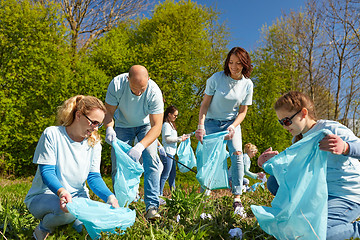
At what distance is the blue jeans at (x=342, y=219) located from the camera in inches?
78.0

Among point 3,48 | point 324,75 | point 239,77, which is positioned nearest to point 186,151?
point 239,77

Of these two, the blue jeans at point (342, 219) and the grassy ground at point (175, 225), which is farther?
the grassy ground at point (175, 225)

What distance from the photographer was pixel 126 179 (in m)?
2.59

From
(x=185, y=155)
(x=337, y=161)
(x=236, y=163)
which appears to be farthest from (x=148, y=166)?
(x=185, y=155)

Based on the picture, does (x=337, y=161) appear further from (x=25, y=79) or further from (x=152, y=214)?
(x=25, y=79)

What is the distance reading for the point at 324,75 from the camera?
1313cm

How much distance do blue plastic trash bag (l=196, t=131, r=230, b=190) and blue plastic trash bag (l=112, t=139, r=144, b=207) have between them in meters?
1.00

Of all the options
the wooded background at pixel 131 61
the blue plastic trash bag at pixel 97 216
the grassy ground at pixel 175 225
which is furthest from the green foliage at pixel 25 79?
the blue plastic trash bag at pixel 97 216

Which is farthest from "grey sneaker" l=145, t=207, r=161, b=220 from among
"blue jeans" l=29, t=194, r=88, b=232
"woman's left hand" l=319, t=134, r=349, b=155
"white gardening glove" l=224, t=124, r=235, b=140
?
"woman's left hand" l=319, t=134, r=349, b=155

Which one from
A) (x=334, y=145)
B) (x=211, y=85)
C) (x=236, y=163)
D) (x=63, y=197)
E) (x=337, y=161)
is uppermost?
(x=211, y=85)

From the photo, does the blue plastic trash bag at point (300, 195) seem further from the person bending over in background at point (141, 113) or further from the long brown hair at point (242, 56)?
the long brown hair at point (242, 56)

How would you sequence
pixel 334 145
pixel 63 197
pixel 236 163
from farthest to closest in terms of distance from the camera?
pixel 236 163, pixel 63 197, pixel 334 145

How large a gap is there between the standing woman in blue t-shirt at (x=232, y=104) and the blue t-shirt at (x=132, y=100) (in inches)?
31.1

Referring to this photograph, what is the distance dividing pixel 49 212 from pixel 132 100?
1388 millimetres
